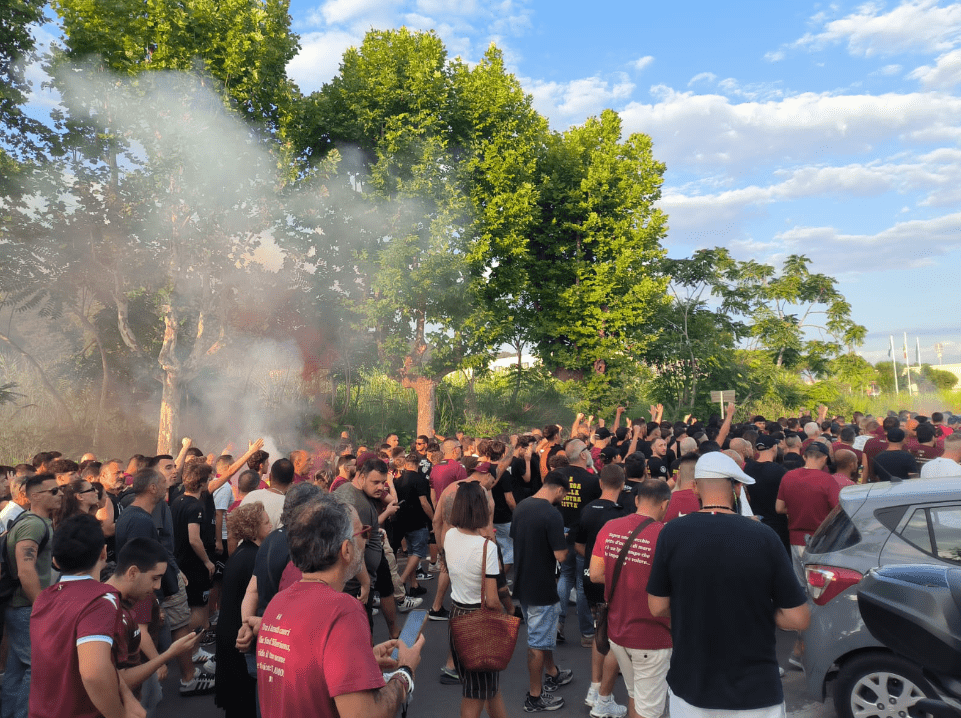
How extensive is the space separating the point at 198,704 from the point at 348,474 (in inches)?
94.7

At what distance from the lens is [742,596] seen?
9.54 ft

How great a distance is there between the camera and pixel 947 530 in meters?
4.30

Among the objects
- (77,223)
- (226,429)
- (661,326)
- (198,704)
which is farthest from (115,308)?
(661,326)

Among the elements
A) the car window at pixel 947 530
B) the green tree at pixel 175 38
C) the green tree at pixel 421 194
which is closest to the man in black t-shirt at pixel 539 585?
the car window at pixel 947 530

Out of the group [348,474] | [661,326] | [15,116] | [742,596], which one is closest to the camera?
[742,596]

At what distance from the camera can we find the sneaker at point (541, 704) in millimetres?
5211

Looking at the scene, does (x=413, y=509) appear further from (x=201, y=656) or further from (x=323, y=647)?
(x=323, y=647)

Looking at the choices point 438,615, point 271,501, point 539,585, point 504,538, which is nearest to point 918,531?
point 539,585

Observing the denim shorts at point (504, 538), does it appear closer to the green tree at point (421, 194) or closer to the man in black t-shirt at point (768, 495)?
the man in black t-shirt at point (768, 495)

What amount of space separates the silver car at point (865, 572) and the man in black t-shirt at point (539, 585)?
69.7 inches

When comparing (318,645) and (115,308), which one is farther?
(115,308)

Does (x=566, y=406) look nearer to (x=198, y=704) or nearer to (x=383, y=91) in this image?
(x=383, y=91)

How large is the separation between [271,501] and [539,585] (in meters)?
2.25

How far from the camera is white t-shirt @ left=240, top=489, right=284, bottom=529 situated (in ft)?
18.0
